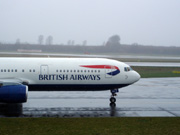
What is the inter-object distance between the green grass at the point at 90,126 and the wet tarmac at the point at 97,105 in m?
1.48

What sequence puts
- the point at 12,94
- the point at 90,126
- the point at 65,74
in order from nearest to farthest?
the point at 90,126 → the point at 12,94 → the point at 65,74

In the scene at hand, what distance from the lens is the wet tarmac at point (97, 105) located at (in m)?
16.7

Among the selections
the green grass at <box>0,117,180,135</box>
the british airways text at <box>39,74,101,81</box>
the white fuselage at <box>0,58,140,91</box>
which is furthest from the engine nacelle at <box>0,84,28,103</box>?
the british airways text at <box>39,74,101,81</box>

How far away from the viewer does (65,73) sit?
65.3 ft

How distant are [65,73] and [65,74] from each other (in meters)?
0.07

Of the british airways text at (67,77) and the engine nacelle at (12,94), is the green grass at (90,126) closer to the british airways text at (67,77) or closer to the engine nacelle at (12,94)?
the engine nacelle at (12,94)

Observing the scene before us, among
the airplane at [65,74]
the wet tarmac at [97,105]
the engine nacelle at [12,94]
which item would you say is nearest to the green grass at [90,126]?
the wet tarmac at [97,105]

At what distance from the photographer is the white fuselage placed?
19516 mm

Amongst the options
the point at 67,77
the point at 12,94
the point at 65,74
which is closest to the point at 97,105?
the point at 67,77

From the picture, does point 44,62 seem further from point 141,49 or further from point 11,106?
point 141,49

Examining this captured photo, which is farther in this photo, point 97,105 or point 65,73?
point 65,73

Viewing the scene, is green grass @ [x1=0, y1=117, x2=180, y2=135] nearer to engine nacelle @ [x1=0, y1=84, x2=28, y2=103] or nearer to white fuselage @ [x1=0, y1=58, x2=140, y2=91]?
engine nacelle @ [x1=0, y1=84, x2=28, y2=103]

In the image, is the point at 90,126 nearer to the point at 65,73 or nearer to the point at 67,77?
the point at 67,77

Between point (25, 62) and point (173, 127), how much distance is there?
36.4ft
